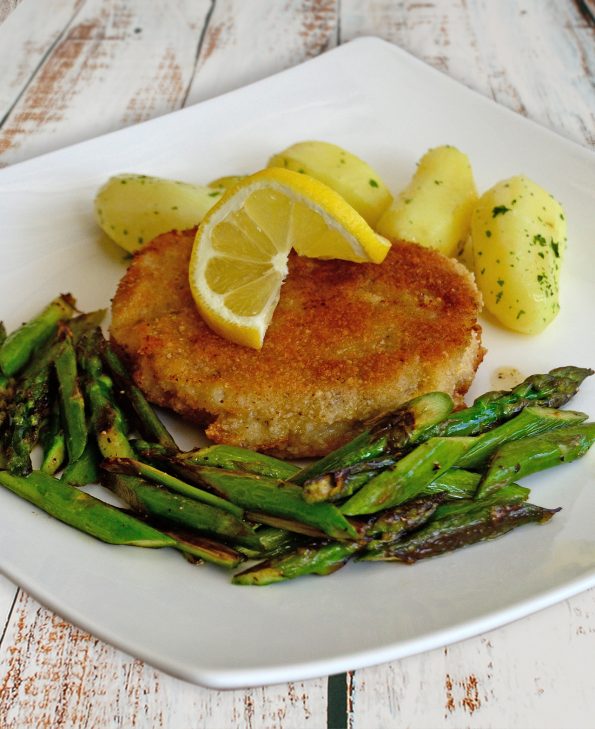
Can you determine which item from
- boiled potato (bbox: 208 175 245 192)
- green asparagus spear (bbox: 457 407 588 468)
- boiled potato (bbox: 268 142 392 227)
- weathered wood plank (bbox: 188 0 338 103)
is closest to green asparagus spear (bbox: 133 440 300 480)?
green asparagus spear (bbox: 457 407 588 468)

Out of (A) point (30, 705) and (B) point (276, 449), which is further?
(B) point (276, 449)

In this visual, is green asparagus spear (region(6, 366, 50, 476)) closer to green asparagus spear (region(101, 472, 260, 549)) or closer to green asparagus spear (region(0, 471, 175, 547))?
green asparagus spear (region(0, 471, 175, 547))

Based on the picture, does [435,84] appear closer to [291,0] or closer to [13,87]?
[291,0]

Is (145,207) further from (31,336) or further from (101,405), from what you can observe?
(101,405)

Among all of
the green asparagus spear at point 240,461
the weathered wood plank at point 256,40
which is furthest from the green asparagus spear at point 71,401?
the weathered wood plank at point 256,40

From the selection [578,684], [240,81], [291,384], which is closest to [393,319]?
[291,384]

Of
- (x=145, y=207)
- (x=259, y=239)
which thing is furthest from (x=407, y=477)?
(x=145, y=207)
